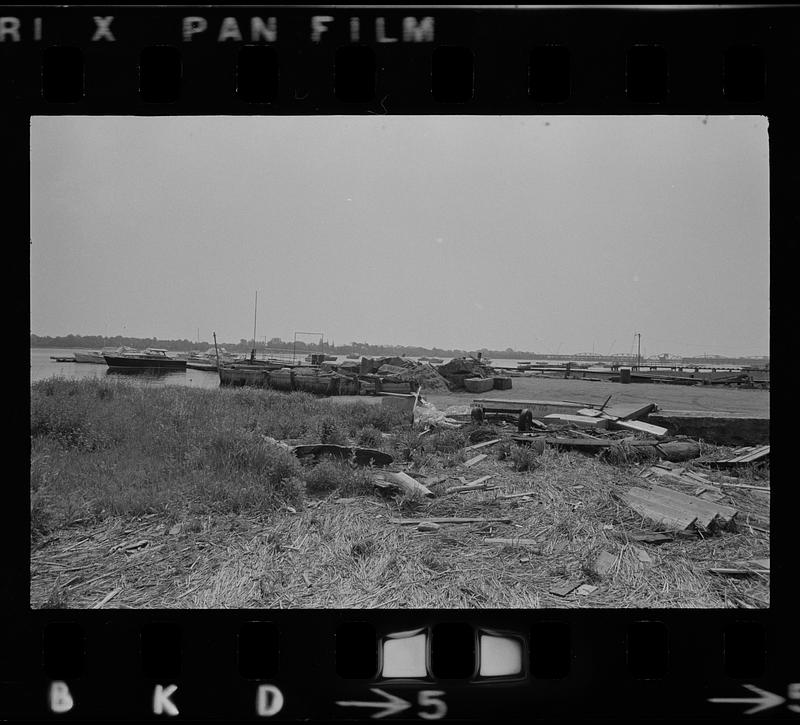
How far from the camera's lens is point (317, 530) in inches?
230

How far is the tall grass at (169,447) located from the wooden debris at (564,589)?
3158 mm

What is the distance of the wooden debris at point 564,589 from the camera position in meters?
4.86

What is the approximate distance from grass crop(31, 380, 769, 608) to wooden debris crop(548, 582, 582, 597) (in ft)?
0.31

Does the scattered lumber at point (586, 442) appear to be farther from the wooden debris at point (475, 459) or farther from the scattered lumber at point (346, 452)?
the scattered lumber at point (346, 452)

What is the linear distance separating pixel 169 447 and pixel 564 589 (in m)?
6.30

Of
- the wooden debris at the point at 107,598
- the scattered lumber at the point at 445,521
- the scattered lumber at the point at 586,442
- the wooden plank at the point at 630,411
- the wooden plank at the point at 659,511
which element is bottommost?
the wooden debris at the point at 107,598

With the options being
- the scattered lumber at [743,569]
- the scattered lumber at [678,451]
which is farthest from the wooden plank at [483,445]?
the scattered lumber at [743,569]

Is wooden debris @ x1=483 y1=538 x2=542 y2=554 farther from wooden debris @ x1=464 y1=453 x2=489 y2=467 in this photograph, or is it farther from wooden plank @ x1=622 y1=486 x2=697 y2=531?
wooden debris @ x1=464 y1=453 x2=489 y2=467
